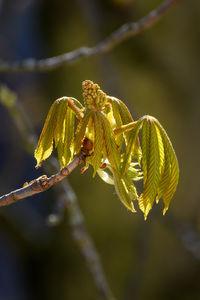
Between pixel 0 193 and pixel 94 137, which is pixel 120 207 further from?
pixel 94 137

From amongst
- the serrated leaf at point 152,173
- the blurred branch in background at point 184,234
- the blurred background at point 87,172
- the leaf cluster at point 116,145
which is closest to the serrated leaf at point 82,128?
the leaf cluster at point 116,145

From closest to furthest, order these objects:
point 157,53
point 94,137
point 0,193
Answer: point 94,137
point 0,193
point 157,53

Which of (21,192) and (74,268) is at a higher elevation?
(74,268)

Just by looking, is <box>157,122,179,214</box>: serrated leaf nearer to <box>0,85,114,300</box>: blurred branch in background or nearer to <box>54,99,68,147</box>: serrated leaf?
<box>54,99,68,147</box>: serrated leaf

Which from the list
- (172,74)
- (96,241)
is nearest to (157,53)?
(172,74)

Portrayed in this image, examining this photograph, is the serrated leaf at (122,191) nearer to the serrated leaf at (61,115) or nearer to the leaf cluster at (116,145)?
the leaf cluster at (116,145)

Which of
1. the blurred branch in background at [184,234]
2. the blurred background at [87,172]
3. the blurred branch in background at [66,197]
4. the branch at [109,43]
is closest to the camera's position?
the branch at [109,43]
